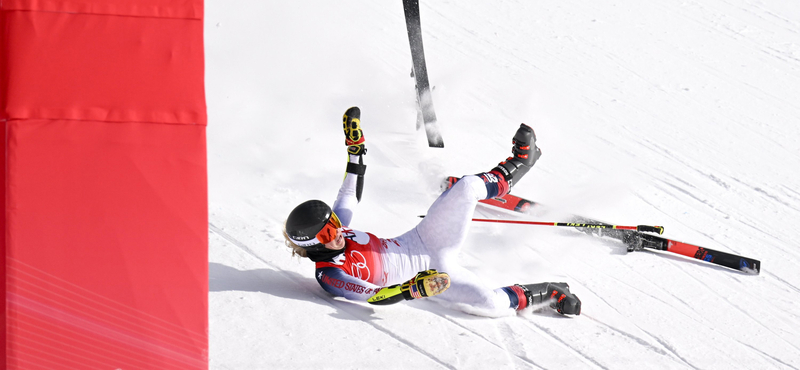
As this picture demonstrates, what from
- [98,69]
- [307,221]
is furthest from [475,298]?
[98,69]

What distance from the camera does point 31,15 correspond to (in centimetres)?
159

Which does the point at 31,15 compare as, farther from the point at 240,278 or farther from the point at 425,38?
the point at 425,38

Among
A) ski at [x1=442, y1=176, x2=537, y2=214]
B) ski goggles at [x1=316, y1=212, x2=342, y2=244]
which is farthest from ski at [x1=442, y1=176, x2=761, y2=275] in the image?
ski goggles at [x1=316, y1=212, x2=342, y2=244]

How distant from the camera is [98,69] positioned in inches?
63.1

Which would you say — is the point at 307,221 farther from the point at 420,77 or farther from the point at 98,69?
the point at 420,77

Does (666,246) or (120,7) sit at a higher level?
(120,7)

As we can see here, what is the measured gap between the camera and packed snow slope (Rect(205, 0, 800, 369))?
Result: 11.0 feet

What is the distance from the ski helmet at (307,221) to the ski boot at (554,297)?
119cm

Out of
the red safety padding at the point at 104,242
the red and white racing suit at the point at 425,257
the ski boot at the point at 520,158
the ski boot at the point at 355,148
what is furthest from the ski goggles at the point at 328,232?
the red safety padding at the point at 104,242

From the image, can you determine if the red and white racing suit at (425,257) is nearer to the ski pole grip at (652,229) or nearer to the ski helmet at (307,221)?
the ski helmet at (307,221)

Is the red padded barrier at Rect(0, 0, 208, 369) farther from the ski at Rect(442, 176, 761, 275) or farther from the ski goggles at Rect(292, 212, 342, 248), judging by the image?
the ski at Rect(442, 176, 761, 275)

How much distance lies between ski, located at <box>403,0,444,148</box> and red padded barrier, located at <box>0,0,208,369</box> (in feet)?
12.8

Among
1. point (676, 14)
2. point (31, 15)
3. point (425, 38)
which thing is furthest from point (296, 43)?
point (31, 15)

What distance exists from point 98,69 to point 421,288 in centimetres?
193
